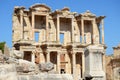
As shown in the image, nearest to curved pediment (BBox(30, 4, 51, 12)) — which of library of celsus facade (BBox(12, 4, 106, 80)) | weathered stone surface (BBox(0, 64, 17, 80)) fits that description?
library of celsus facade (BBox(12, 4, 106, 80))

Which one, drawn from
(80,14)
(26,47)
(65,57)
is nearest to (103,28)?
(80,14)

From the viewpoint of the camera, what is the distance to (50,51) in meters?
33.2

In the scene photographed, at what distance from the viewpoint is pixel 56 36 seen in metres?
35.4

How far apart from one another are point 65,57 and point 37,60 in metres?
3.88

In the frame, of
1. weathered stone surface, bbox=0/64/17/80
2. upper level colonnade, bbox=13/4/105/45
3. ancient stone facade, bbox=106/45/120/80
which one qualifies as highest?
upper level colonnade, bbox=13/4/105/45

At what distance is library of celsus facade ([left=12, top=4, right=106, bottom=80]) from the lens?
3350 cm

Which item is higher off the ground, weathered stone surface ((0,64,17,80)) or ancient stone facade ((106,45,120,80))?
weathered stone surface ((0,64,17,80))

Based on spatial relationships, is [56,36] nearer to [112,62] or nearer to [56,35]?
[56,35]

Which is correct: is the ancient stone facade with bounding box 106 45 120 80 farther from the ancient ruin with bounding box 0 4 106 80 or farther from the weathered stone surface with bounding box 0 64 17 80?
the weathered stone surface with bounding box 0 64 17 80

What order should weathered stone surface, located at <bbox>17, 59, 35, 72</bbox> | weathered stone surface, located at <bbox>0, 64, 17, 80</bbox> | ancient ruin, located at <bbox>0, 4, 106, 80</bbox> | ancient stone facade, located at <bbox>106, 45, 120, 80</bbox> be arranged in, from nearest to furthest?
weathered stone surface, located at <bbox>0, 64, 17, 80</bbox>
weathered stone surface, located at <bbox>17, 59, 35, 72</bbox>
ancient ruin, located at <bbox>0, 4, 106, 80</bbox>
ancient stone facade, located at <bbox>106, 45, 120, 80</bbox>

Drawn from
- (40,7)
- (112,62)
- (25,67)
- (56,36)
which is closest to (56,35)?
(56,36)

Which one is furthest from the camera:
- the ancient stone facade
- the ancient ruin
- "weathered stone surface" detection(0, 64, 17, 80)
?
the ancient stone facade

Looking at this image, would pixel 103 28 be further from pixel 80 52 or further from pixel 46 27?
pixel 46 27

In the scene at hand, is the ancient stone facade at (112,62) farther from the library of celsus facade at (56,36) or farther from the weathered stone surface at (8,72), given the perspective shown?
the weathered stone surface at (8,72)
